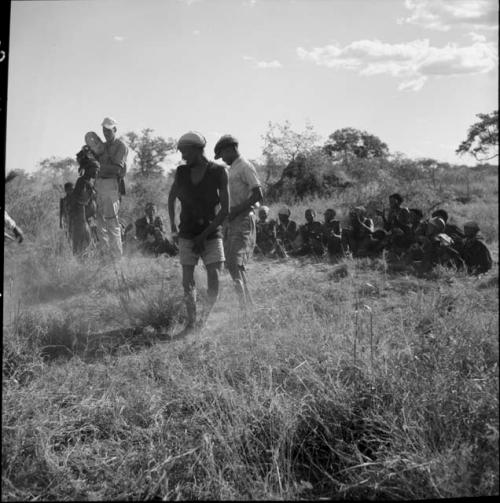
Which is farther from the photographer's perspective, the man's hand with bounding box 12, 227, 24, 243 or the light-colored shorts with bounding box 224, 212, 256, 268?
the light-colored shorts with bounding box 224, 212, 256, 268

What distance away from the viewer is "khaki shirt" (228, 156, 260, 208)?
4281mm

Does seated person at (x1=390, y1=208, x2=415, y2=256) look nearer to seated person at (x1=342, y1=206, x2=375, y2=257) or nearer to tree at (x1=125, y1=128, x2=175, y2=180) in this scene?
seated person at (x1=342, y1=206, x2=375, y2=257)

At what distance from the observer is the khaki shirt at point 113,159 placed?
5031 millimetres

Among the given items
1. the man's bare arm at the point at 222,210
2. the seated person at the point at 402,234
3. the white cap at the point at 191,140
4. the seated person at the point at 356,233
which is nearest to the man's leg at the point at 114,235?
the man's bare arm at the point at 222,210

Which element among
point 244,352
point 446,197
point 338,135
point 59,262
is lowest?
point 244,352

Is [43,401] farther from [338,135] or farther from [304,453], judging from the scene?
[338,135]

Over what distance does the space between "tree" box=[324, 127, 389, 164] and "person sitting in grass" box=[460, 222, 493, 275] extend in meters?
2.44

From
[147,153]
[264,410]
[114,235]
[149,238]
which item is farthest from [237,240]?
[147,153]

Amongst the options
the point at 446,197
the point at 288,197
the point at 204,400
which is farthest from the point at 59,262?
the point at 446,197

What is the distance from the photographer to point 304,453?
8.79ft

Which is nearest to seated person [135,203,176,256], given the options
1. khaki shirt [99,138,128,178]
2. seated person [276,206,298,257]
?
seated person [276,206,298,257]

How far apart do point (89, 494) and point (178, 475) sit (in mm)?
394

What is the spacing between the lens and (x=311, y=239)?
7.56m

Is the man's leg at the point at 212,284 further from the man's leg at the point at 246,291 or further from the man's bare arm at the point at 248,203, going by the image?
the man's bare arm at the point at 248,203
